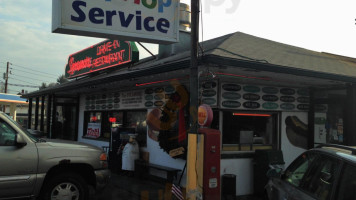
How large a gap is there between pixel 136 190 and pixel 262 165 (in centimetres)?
314

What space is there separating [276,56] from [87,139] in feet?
30.0

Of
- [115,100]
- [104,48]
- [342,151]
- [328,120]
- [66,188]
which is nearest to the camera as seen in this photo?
[342,151]

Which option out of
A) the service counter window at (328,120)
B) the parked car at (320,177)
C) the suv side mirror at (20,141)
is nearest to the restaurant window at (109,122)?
the suv side mirror at (20,141)

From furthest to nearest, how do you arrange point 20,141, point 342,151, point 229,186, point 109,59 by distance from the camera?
point 109,59, point 229,186, point 20,141, point 342,151

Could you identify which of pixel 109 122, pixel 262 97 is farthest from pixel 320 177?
pixel 109 122

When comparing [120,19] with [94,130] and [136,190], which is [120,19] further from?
[94,130]

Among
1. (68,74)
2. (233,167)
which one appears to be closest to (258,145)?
(233,167)

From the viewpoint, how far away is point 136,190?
7.86 metres

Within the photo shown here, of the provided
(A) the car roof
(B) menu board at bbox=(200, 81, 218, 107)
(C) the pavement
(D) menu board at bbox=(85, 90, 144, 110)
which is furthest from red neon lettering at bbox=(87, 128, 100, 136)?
(A) the car roof

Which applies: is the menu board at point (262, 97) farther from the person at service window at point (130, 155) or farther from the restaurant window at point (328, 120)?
the person at service window at point (130, 155)

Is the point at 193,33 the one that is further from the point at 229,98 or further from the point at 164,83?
the point at 164,83

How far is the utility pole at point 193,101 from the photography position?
5.47 meters

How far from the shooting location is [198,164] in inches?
221

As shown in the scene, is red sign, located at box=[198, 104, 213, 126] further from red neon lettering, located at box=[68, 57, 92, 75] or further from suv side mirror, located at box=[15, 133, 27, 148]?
red neon lettering, located at box=[68, 57, 92, 75]
